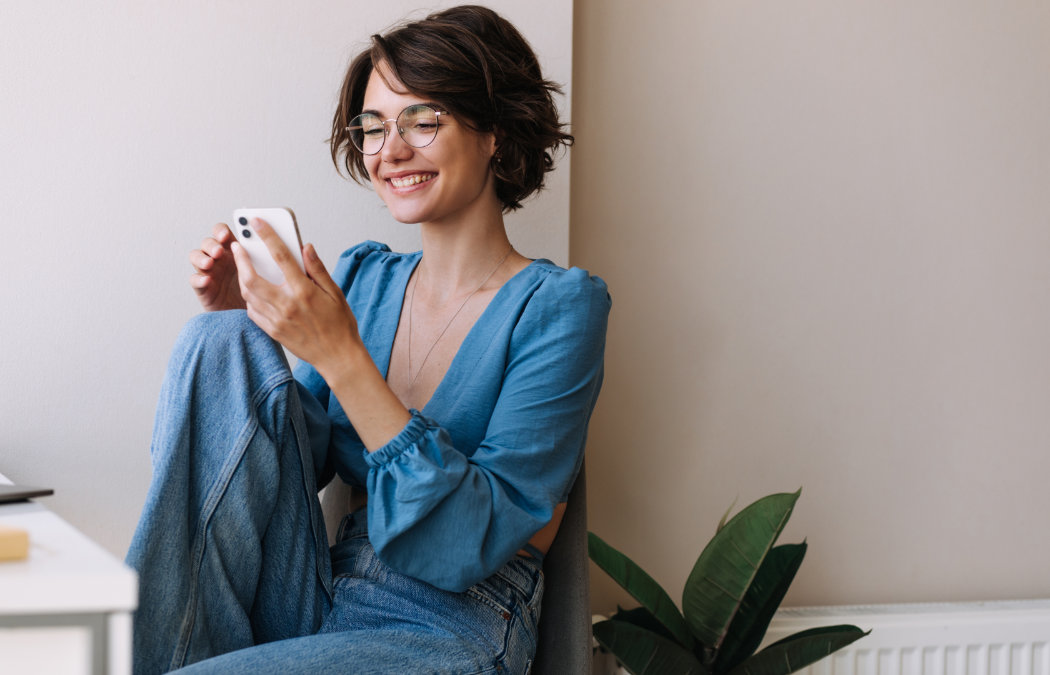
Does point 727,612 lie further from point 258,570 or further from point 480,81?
point 480,81

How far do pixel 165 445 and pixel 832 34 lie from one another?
136cm

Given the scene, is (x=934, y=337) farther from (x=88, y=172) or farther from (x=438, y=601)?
(x=88, y=172)

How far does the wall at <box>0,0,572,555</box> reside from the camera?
4.20ft

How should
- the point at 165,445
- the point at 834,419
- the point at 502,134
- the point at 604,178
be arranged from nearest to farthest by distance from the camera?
the point at 165,445 → the point at 502,134 → the point at 604,178 → the point at 834,419

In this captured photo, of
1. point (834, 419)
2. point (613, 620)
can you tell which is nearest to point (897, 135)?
point (834, 419)

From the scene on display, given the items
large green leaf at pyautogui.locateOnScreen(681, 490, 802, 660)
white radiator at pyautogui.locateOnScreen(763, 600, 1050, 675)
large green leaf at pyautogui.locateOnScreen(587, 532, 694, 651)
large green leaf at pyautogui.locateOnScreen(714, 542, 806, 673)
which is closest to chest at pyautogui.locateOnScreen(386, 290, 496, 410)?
large green leaf at pyautogui.locateOnScreen(587, 532, 694, 651)

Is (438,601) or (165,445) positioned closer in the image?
(165,445)

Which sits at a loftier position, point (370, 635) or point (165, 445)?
point (165, 445)

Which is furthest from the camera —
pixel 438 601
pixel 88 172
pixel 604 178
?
pixel 604 178

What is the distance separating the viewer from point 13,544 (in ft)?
1.77

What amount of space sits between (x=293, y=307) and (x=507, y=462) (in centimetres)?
27

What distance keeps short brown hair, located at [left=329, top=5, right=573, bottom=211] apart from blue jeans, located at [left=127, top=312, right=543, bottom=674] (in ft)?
1.25

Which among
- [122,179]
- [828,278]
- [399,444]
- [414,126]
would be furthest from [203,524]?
[828,278]

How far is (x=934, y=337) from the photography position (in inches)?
69.0
